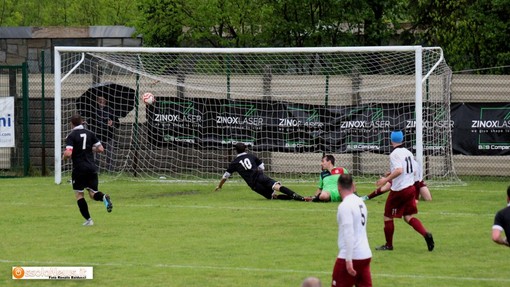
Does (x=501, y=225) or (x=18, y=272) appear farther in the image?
(x=18, y=272)

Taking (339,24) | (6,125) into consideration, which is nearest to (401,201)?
(6,125)

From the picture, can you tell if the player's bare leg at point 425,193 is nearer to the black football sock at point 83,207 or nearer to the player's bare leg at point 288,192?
the player's bare leg at point 288,192

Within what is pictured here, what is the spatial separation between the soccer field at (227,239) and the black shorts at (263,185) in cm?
31

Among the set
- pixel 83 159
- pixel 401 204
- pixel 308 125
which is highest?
pixel 308 125

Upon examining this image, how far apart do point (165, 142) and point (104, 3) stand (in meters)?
22.0

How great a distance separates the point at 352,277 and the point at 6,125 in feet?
69.4

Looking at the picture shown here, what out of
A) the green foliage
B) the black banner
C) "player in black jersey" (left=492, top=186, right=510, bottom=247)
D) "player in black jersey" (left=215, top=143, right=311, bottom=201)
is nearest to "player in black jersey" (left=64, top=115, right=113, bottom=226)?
"player in black jersey" (left=215, top=143, right=311, bottom=201)

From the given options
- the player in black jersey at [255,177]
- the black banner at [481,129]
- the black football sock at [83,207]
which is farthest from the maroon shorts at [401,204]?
the black banner at [481,129]

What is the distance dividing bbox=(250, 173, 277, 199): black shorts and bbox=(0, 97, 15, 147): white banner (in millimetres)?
9791

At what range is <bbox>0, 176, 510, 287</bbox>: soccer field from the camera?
14.5 metres

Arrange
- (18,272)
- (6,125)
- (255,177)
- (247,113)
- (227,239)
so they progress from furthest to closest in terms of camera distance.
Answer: (6,125), (247,113), (255,177), (227,239), (18,272)

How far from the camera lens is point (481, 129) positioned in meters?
29.2

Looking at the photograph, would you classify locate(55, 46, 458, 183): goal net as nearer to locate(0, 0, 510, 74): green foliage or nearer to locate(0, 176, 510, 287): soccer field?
locate(0, 176, 510, 287): soccer field

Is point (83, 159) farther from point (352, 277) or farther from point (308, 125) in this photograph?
point (308, 125)
